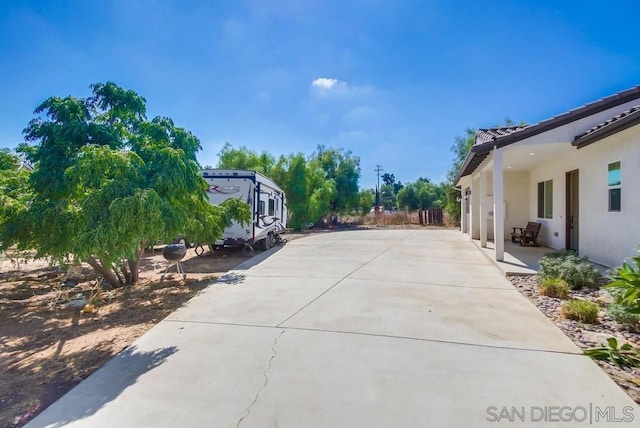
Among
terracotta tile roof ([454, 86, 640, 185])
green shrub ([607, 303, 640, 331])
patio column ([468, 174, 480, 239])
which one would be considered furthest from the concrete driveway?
patio column ([468, 174, 480, 239])

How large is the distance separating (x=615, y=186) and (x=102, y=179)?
32.2ft

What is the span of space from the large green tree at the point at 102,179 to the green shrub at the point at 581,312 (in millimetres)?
5857

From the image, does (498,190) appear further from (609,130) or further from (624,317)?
(624,317)

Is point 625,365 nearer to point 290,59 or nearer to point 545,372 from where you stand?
point 545,372

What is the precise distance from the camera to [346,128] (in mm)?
21297

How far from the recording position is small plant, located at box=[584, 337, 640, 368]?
3.22 meters

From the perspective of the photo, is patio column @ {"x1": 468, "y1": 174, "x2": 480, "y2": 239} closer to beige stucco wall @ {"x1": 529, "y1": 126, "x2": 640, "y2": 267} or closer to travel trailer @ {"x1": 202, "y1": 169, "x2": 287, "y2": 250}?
beige stucco wall @ {"x1": 529, "y1": 126, "x2": 640, "y2": 267}

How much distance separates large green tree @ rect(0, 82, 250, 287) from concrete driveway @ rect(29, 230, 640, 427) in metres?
1.54

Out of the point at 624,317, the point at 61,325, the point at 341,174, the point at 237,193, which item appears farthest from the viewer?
the point at 341,174

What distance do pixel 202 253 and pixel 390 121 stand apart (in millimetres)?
11001

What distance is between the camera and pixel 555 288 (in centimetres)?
564

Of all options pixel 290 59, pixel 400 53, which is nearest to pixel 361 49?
pixel 400 53

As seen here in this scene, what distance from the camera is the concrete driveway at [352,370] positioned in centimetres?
249

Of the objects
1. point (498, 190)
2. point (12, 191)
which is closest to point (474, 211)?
point (498, 190)
